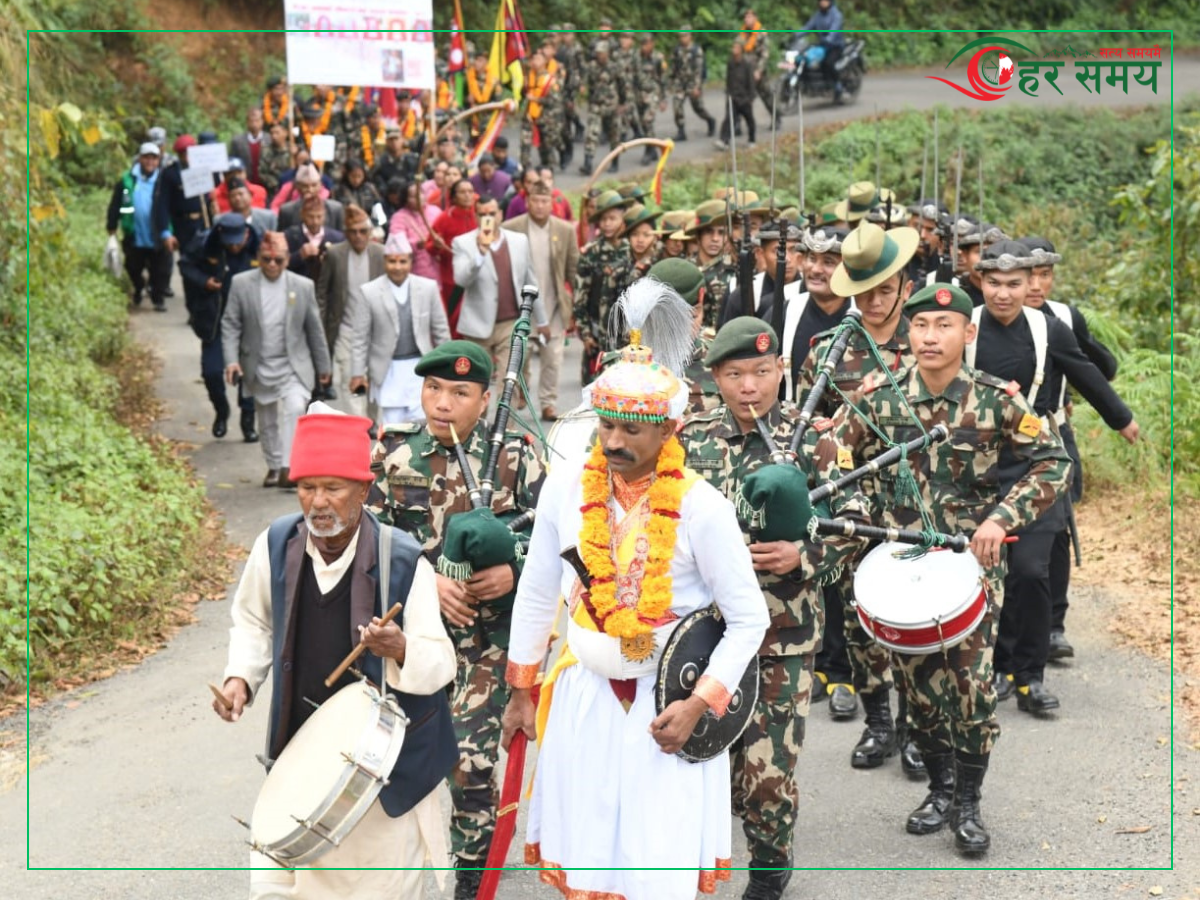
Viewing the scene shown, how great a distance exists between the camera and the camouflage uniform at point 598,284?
46.4 feet

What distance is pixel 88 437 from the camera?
41.9ft

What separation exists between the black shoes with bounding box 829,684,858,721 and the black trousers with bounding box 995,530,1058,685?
0.82 meters

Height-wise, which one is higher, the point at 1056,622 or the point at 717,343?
the point at 717,343

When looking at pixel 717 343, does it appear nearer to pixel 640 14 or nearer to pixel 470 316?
pixel 470 316

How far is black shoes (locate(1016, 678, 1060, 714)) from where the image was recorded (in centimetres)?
873

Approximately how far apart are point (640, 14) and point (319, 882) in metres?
37.9

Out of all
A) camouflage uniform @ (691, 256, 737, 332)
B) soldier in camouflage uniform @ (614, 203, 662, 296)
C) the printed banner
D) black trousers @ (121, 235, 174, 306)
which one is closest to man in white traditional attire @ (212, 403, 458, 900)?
camouflage uniform @ (691, 256, 737, 332)

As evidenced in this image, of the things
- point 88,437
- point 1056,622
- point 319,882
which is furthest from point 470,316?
point 319,882

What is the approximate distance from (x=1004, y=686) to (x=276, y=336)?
271 inches

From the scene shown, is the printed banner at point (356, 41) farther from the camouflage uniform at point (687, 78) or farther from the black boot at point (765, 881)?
the camouflage uniform at point (687, 78)

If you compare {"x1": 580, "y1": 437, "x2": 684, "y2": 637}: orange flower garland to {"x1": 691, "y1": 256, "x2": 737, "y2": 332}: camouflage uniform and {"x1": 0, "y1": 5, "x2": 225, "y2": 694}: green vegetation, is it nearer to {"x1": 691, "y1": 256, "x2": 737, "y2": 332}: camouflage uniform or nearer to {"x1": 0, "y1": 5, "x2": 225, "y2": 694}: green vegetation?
{"x1": 0, "y1": 5, "x2": 225, "y2": 694}: green vegetation

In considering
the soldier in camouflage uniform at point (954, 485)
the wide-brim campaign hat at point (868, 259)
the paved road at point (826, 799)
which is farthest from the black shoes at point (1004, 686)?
the wide-brim campaign hat at point (868, 259)

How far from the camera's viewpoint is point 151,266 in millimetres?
22203

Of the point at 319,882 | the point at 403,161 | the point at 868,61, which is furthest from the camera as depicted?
the point at 868,61
